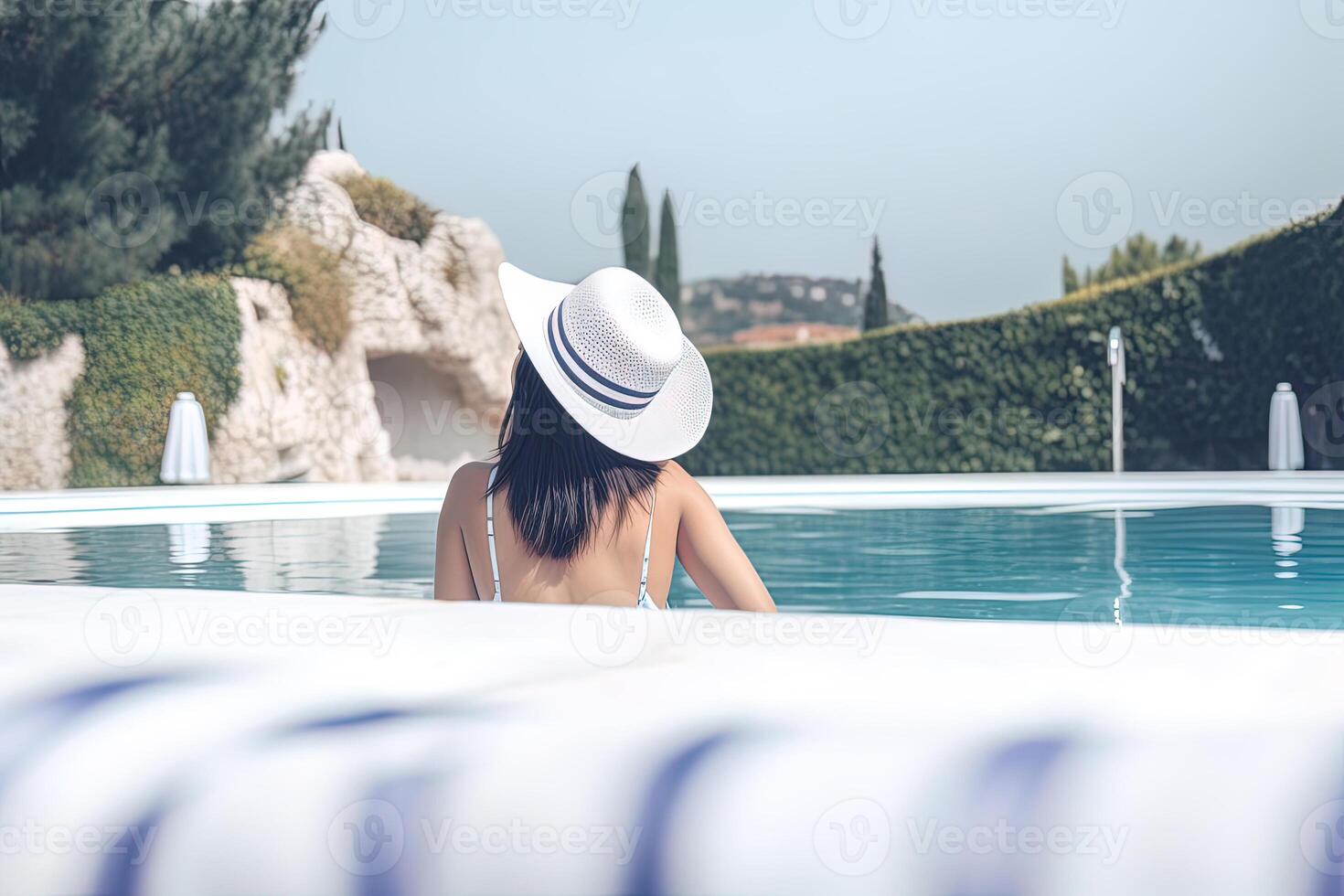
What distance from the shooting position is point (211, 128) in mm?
16688

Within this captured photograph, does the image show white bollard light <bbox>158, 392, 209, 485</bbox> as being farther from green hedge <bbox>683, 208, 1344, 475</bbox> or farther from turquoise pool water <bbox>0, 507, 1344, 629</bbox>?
green hedge <bbox>683, 208, 1344, 475</bbox>

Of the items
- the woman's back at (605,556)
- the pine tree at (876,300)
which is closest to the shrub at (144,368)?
the woman's back at (605,556)

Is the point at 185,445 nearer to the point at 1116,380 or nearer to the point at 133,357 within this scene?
the point at 133,357

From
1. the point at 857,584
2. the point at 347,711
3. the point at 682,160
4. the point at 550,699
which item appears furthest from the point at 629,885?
the point at 682,160

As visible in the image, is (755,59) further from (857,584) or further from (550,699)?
(550,699)

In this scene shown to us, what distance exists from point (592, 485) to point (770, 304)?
200 feet

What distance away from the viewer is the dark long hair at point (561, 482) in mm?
2377

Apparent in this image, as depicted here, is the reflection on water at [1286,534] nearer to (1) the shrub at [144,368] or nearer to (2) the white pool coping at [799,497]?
(2) the white pool coping at [799,497]

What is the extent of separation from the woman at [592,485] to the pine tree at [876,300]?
27.6 m

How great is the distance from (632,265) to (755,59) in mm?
8190

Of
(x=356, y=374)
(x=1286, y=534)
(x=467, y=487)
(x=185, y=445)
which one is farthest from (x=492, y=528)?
(x=356, y=374)

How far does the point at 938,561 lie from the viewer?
6504 millimetres

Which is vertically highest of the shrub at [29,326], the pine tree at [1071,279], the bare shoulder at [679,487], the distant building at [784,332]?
the pine tree at [1071,279]

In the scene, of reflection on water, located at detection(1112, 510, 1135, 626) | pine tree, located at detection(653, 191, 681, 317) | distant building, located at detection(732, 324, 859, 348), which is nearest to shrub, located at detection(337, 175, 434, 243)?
pine tree, located at detection(653, 191, 681, 317)
